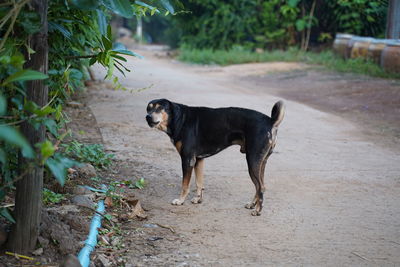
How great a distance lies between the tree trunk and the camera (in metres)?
3.21

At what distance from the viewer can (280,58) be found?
65.1ft

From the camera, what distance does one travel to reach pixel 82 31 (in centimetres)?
415

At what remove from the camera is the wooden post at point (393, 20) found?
1566cm

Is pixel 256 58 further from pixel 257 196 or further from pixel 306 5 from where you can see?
pixel 257 196

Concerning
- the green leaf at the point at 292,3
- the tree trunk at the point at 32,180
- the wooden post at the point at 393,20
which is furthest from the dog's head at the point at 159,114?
the green leaf at the point at 292,3

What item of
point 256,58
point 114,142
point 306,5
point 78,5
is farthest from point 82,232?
point 306,5

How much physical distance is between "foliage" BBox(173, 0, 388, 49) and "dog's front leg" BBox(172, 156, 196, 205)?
54.7ft

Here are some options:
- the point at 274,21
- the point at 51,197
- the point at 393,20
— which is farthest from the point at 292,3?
the point at 51,197

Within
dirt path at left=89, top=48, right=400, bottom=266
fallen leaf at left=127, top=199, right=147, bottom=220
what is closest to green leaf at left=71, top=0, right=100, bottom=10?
dirt path at left=89, top=48, right=400, bottom=266

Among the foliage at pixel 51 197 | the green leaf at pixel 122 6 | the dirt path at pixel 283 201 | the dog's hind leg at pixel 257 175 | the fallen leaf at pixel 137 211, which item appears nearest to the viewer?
the green leaf at pixel 122 6

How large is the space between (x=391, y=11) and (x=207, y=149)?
12401mm

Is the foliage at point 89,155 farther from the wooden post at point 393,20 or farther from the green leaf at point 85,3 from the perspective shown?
the wooden post at point 393,20

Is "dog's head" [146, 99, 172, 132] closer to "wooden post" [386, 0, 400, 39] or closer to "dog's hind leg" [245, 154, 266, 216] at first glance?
"dog's hind leg" [245, 154, 266, 216]

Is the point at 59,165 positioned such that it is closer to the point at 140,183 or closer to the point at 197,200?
the point at 197,200
